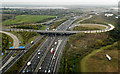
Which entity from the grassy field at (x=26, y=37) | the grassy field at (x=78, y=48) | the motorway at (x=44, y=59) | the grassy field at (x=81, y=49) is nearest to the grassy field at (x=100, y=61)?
the grassy field at (x=81, y=49)

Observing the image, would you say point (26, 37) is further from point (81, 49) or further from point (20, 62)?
point (81, 49)

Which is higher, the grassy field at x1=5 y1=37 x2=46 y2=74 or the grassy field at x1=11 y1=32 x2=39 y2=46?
the grassy field at x1=11 y1=32 x2=39 y2=46

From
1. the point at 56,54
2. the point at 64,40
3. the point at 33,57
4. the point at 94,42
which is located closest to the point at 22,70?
the point at 33,57

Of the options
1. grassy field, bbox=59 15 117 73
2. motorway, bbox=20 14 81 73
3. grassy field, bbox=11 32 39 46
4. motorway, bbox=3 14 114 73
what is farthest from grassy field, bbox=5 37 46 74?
grassy field, bbox=59 15 117 73

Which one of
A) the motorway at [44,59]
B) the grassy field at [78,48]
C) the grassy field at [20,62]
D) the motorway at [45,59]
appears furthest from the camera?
the grassy field at [78,48]

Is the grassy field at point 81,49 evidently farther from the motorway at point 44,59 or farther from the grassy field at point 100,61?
the motorway at point 44,59

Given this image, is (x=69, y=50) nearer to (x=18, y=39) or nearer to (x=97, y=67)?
(x=97, y=67)

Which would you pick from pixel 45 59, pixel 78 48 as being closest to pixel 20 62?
pixel 45 59

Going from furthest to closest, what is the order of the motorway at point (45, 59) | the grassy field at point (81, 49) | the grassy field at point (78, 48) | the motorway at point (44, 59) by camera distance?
the grassy field at point (78, 48), the grassy field at point (81, 49), the motorway at point (44, 59), the motorway at point (45, 59)

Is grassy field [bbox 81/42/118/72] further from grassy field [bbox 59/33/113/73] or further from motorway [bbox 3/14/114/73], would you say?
motorway [bbox 3/14/114/73]
